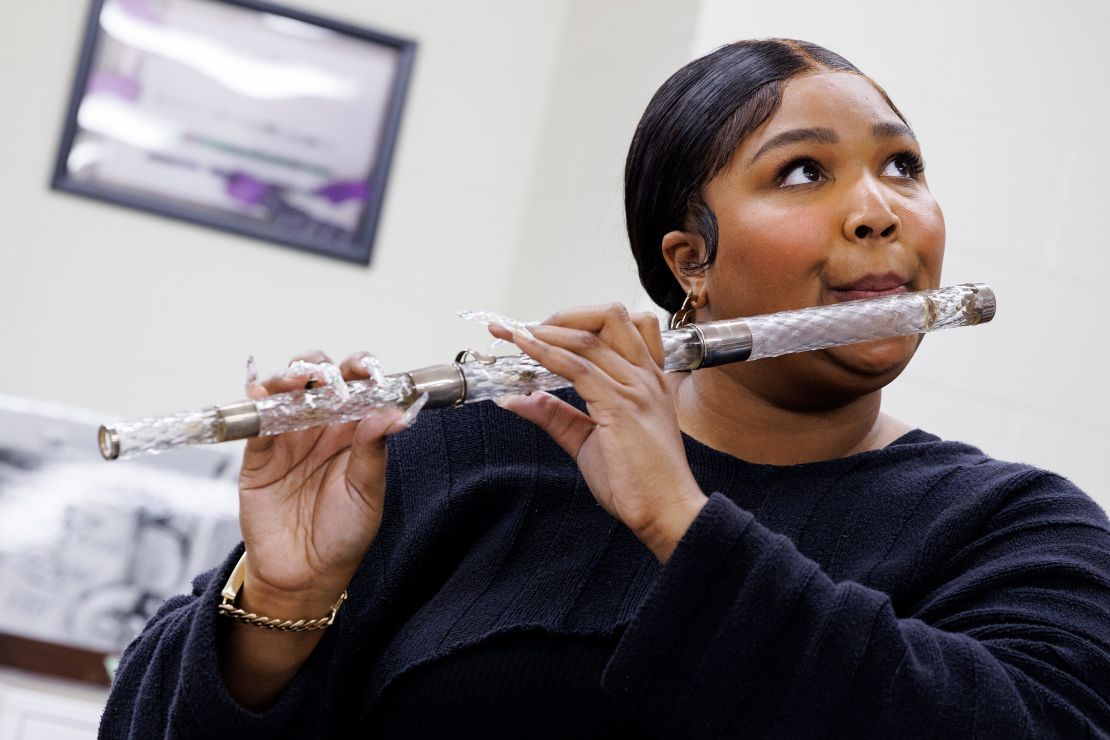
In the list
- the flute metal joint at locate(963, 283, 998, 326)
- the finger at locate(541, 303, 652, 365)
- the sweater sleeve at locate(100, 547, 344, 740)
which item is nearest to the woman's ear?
the flute metal joint at locate(963, 283, 998, 326)

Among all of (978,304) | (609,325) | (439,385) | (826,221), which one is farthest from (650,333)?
(978,304)

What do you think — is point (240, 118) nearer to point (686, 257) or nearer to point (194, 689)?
point (686, 257)

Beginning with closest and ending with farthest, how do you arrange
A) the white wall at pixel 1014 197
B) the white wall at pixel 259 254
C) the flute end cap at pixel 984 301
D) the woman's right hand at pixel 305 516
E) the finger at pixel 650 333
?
the finger at pixel 650 333 < the woman's right hand at pixel 305 516 < the flute end cap at pixel 984 301 < the white wall at pixel 1014 197 < the white wall at pixel 259 254

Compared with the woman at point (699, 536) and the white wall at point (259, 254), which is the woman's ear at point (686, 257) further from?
the white wall at point (259, 254)

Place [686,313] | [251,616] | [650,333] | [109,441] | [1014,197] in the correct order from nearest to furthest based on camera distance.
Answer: [109,441] < [650,333] < [251,616] < [686,313] < [1014,197]

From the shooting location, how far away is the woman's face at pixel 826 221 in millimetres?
1137

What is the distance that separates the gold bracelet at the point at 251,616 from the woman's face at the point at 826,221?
0.42m

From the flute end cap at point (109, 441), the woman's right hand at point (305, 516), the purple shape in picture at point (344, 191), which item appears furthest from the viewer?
the purple shape in picture at point (344, 191)

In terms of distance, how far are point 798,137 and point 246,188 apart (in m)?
1.59

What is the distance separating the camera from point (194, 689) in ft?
3.46

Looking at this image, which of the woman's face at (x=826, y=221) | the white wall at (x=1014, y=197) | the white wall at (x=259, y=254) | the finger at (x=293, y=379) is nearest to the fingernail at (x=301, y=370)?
the finger at (x=293, y=379)

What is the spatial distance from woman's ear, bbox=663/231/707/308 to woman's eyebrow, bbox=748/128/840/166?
11 centimetres

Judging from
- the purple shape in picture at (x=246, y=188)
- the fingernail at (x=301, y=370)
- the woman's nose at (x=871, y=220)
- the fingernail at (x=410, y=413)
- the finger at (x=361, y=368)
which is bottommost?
the fingernail at (x=410, y=413)

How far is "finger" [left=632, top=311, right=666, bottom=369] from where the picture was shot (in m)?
0.96
